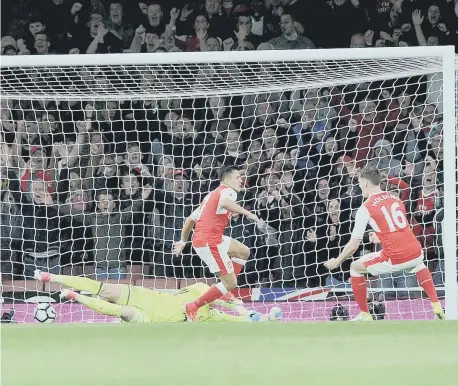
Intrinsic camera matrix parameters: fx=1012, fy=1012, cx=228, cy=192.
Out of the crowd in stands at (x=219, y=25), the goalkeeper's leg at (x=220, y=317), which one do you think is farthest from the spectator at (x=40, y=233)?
the crowd in stands at (x=219, y=25)

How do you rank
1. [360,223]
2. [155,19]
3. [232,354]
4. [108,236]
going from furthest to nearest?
1. [155,19]
2. [108,236]
3. [360,223]
4. [232,354]

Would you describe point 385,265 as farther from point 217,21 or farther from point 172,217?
point 217,21

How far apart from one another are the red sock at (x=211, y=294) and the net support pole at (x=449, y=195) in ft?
5.58

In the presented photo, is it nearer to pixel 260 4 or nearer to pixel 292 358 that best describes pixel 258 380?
pixel 292 358

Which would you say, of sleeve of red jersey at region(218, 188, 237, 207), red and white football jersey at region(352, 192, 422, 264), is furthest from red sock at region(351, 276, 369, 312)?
sleeve of red jersey at region(218, 188, 237, 207)

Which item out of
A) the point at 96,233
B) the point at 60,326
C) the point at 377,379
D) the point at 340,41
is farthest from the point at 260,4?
the point at 377,379

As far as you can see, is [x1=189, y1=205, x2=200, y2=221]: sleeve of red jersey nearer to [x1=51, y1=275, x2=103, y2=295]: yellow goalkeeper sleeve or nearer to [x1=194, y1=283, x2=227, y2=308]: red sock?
[x1=194, y1=283, x2=227, y2=308]: red sock

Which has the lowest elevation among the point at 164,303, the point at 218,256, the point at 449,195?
the point at 164,303

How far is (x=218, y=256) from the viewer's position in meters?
7.44

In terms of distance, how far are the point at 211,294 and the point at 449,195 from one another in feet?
6.29

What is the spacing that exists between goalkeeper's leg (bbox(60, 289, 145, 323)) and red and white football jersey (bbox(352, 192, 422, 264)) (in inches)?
68.3

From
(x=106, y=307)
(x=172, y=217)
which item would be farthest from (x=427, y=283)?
(x=172, y=217)

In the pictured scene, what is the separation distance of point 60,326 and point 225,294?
3181 mm

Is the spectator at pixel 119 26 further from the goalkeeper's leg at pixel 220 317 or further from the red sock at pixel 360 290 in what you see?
the red sock at pixel 360 290
